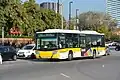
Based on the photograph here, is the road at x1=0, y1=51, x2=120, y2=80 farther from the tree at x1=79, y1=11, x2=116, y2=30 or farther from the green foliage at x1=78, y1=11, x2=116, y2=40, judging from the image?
the tree at x1=79, y1=11, x2=116, y2=30

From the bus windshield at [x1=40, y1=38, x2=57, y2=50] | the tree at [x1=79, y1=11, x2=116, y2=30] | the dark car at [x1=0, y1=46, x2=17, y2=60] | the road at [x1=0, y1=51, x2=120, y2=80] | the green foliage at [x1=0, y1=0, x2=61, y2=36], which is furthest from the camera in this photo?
the tree at [x1=79, y1=11, x2=116, y2=30]

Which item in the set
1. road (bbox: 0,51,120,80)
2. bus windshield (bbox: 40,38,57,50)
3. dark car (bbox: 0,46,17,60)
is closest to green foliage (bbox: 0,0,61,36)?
dark car (bbox: 0,46,17,60)

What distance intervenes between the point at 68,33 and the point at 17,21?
1308cm

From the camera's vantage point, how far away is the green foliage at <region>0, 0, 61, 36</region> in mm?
39688

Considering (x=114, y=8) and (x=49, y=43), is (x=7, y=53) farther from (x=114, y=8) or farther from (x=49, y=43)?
(x=114, y=8)

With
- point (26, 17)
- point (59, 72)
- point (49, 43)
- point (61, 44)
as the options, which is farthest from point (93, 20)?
point (59, 72)

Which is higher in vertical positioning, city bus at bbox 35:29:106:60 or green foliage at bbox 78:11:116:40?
green foliage at bbox 78:11:116:40

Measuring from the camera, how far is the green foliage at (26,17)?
39688 mm

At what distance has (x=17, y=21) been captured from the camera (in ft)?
139

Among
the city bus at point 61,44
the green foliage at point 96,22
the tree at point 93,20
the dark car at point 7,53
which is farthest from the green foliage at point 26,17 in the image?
the tree at point 93,20

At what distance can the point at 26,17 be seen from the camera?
4928cm

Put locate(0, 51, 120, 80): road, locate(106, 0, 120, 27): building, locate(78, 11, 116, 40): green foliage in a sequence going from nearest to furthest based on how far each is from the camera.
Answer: locate(0, 51, 120, 80): road, locate(78, 11, 116, 40): green foliage, locate(106, 0, 120, 27): building

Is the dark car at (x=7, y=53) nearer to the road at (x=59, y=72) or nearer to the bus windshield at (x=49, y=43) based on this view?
the bus windshield at (x=49, y=43)

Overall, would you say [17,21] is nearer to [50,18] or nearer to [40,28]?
[40,28]
